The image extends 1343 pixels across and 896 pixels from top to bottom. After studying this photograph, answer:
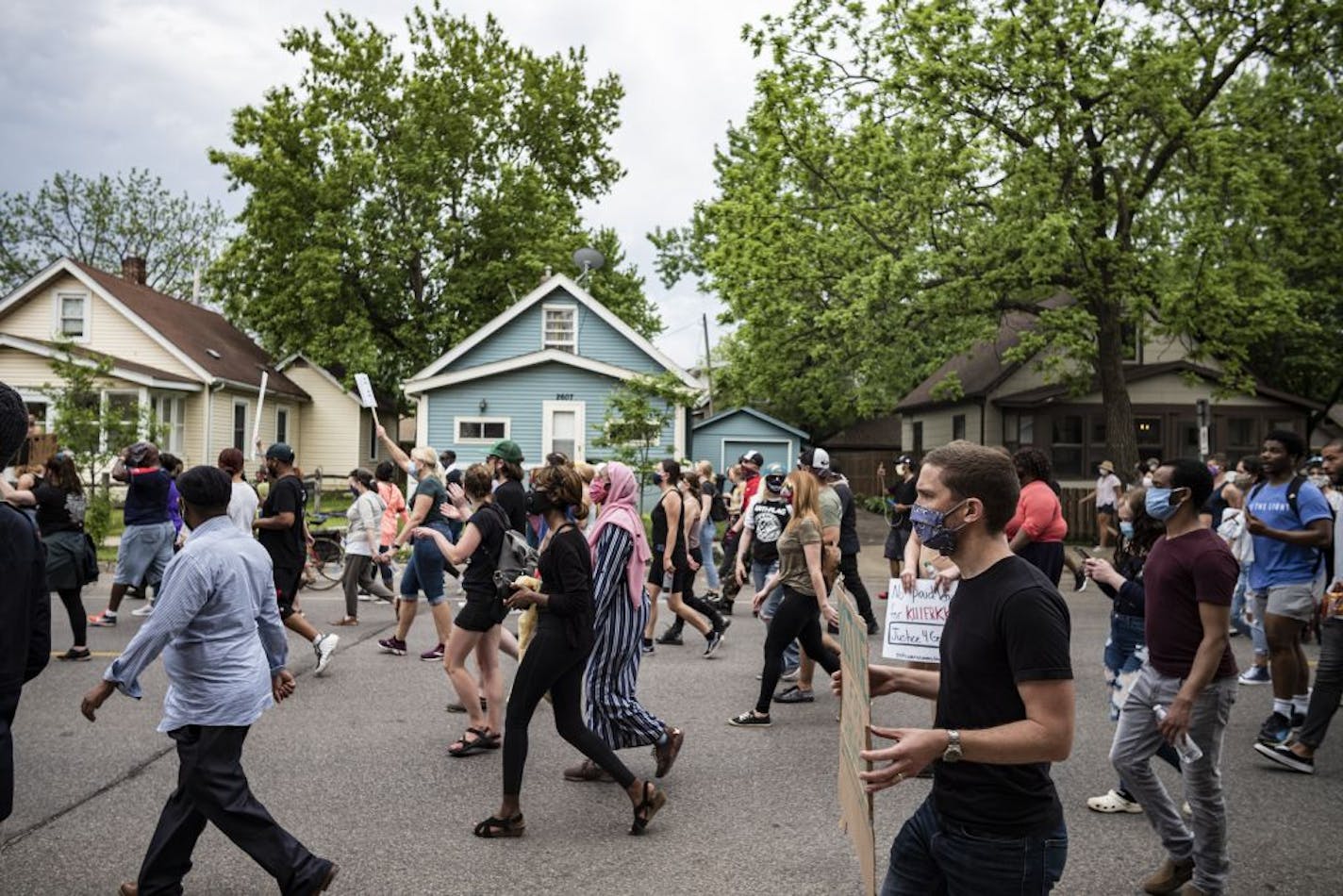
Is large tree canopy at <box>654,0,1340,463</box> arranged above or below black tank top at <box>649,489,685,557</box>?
above

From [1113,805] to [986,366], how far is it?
95.8ft

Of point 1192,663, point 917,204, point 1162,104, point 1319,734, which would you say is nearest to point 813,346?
point 917,204

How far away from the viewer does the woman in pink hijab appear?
578 centimetres

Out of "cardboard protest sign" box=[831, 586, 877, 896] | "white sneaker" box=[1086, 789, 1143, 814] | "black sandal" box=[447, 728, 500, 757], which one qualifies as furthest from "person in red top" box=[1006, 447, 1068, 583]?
"cardboard protest sign" box=[831, 586, 877, 896]

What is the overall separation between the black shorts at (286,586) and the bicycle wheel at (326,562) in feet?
21.4

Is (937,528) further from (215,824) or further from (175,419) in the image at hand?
(175,419)

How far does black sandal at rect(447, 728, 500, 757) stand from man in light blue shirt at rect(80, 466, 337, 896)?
92.9 inches

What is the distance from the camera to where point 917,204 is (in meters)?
21.4

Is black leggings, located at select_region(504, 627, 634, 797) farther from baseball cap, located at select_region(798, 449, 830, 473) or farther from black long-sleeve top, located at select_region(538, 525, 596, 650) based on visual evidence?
baseball cap, located at select_region(798, 449, 830, 473)

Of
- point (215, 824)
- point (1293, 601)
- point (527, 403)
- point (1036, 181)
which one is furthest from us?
point (527, 403)

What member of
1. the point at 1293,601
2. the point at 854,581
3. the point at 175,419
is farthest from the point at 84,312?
the point at 1293,601

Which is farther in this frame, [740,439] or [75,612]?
[740,439]

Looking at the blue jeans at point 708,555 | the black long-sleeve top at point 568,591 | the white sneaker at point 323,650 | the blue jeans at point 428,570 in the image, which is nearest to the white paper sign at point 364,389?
the blue jeans at point 428,570

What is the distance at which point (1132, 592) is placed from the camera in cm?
539
